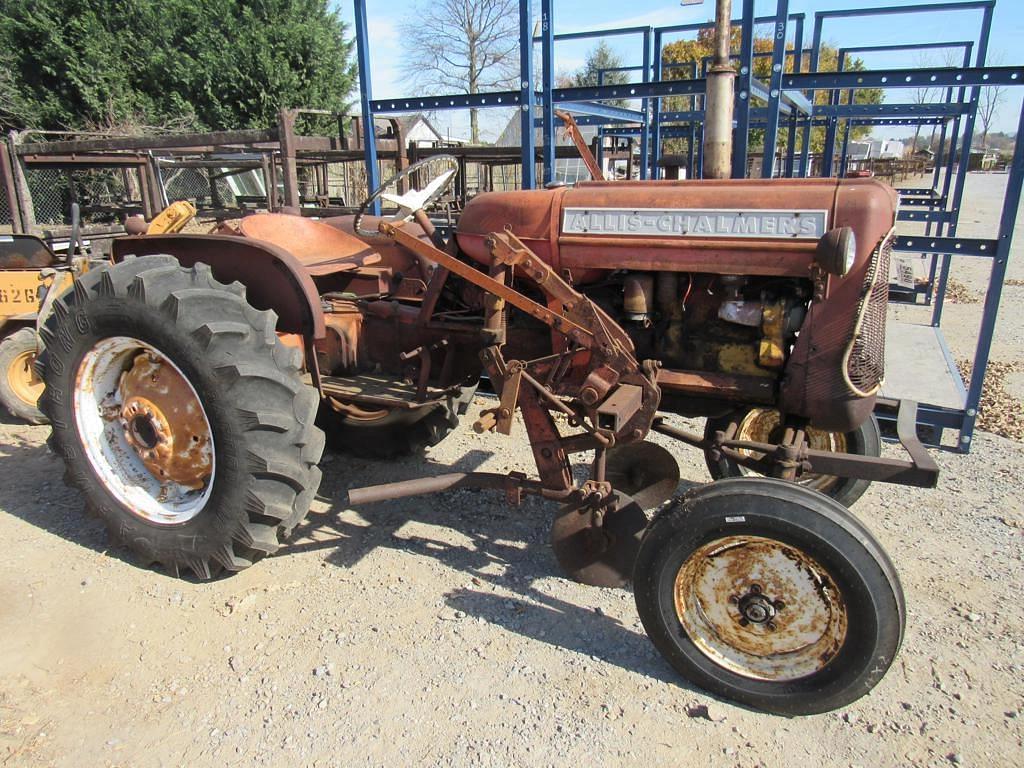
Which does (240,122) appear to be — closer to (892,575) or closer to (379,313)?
(379,313)

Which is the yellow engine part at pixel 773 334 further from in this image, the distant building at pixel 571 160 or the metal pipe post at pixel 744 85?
the distant building at pixel 571 160

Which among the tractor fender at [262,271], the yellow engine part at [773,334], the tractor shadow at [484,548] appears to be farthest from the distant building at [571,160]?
the yellow engine part at [773,334]

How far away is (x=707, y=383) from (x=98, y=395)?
2462mm

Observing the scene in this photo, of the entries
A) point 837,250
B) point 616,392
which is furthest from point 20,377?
point 837,250

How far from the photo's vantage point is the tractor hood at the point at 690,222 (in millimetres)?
2416

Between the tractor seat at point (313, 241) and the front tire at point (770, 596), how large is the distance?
79.9 inches

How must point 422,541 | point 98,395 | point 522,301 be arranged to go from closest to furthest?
point 522,301
point 98,395
point 422,541

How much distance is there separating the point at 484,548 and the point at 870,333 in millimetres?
1749

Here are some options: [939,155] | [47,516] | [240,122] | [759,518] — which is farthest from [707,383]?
[240,122]

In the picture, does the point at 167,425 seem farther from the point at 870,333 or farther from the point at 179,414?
the point at 870,333

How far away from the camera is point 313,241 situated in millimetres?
3652

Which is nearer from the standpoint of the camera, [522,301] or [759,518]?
[759,518]

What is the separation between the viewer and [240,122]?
17.8 m

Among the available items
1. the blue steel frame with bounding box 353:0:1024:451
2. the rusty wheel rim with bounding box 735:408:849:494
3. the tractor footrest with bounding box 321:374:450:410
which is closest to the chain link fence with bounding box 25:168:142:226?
the blue steel frame with bounding box 353:0:1024:451
